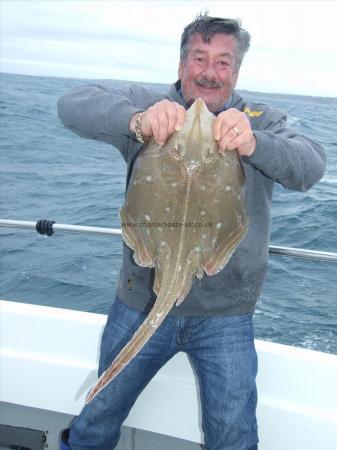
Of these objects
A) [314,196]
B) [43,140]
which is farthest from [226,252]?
[43,140]

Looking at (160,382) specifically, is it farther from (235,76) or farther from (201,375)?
(235,76)

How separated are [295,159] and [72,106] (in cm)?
140

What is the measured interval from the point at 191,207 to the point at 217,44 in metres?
1.27

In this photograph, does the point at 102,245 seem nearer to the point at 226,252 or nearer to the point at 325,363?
the point at 325,363

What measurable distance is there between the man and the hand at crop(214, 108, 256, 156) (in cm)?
56

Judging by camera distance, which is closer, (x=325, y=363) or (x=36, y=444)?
(x=325, y=363)

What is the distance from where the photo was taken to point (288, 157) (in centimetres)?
276

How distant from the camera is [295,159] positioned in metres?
2.81

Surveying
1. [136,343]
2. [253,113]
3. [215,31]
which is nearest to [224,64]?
[215,31]

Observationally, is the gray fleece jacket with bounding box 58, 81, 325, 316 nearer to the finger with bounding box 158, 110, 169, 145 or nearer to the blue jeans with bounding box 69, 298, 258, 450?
the blue jeans with bounding box 69, 298, 258, 450

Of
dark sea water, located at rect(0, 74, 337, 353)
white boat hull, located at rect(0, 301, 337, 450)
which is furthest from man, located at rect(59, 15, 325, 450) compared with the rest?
dark sea water, located at rect(0, 74, 337, 353)

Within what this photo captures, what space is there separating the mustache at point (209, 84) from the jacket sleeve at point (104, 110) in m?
0.38

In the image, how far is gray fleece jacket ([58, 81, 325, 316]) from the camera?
293 centimetres

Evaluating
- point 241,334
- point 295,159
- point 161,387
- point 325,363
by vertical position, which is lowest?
point 161,387
